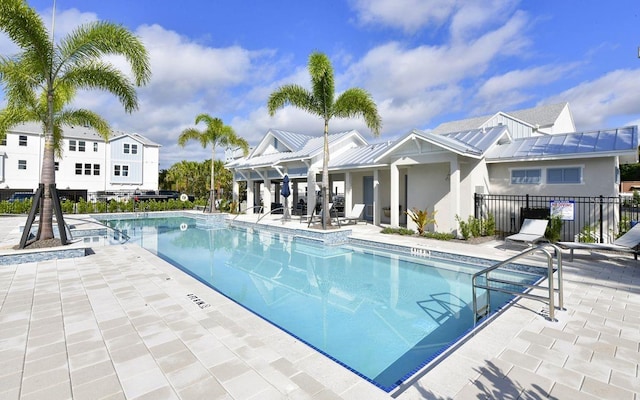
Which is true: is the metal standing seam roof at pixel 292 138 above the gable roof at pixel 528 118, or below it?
below

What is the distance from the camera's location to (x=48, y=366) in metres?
3.46

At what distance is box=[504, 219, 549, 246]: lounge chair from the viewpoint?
32.0 ft

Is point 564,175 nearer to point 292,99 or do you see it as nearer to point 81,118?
point 292,99

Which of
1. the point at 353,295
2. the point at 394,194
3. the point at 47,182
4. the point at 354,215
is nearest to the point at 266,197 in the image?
the point at 354,215

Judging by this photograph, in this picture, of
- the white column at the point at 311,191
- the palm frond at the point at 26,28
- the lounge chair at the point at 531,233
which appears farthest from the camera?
the white column at the point at 311,191

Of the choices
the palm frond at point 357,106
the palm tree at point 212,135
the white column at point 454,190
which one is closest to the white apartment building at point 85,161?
the palm tree at point 212,135

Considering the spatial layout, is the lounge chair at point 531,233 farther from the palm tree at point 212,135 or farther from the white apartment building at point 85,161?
the white apartment building at point 85,161

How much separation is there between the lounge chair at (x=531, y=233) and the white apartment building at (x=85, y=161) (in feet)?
116

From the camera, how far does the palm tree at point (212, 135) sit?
2486 cm

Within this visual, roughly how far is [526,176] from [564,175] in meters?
1.27

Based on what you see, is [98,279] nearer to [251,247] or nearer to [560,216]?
[251,247]

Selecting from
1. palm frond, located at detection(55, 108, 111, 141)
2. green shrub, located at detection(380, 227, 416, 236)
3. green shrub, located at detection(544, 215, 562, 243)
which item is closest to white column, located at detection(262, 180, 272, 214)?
palm frond, located at detection(55, 108, 111, 141)

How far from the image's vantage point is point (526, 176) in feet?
42.9

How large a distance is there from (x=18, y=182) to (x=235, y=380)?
139ft
